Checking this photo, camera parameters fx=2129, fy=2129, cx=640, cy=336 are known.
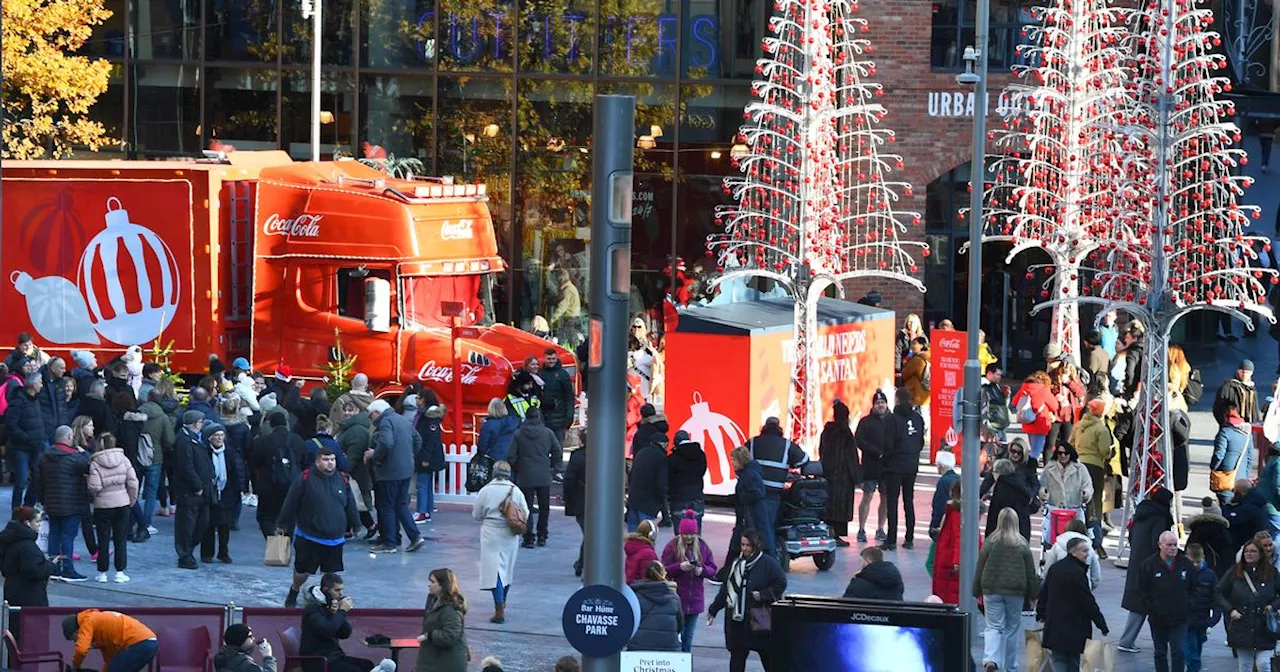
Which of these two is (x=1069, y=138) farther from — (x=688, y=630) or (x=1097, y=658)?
(x=688, y=630)

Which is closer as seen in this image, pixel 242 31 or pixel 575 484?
pixel 575 484

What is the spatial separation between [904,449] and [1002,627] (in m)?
4.97

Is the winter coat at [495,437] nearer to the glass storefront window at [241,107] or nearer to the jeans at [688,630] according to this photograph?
the jeans at [688,630]

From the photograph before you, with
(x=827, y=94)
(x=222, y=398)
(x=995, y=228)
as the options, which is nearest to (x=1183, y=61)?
(x=827, y=94)

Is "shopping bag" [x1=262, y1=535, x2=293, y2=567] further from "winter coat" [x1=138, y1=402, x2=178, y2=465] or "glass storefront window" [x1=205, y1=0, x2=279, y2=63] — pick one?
"glass storefront window" [x1=205, y1=0, x2=279, y2=63]

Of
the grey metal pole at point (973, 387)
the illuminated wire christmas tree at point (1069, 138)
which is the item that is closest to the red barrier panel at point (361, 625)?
the grey metal pole at point (973, 387)

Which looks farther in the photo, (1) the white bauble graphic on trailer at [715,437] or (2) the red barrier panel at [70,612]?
(1) the white bauble graphic on trailer at [715,437]

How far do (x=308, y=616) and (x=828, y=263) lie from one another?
10.6 metres

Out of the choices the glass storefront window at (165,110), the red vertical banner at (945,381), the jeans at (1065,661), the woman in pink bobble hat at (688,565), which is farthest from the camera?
the glass storefront window at (165,110)

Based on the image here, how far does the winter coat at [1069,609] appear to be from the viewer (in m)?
15.6

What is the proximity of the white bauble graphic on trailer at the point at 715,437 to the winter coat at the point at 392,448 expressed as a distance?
11.3ft

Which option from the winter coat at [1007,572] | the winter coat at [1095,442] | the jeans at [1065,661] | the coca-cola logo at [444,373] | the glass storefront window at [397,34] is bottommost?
the jeans at [1065,661]

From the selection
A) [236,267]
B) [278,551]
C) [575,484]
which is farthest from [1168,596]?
[236,267]

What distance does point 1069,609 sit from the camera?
15.6 meters
